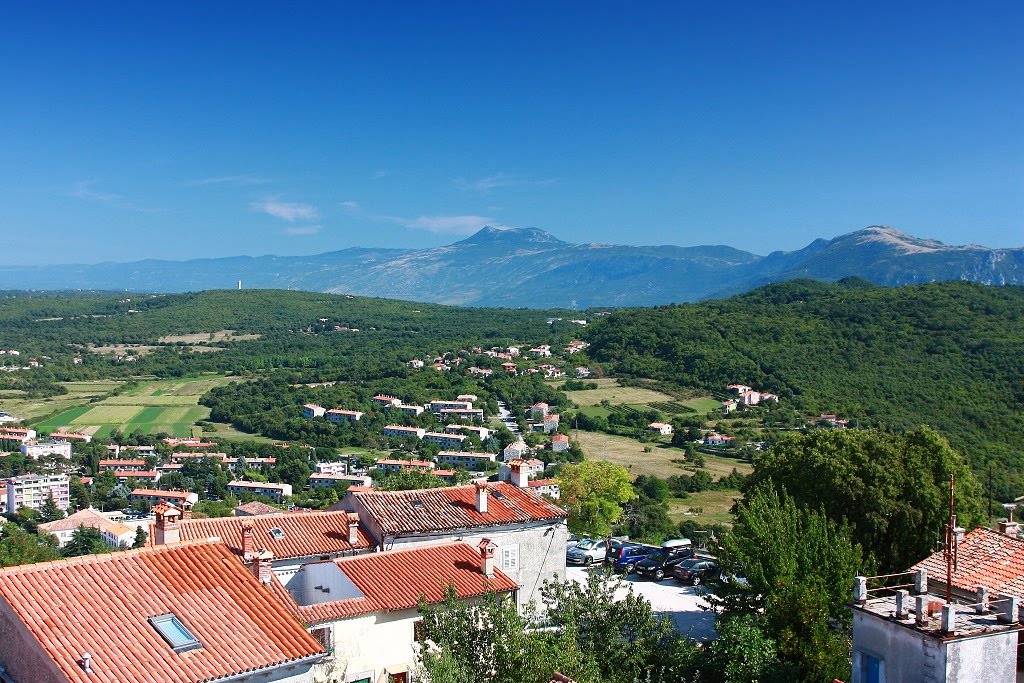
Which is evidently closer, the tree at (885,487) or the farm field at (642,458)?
the tree at (885,487)

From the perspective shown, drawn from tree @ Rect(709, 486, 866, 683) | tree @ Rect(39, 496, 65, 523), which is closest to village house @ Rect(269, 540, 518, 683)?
tree @ Rect(709, 486, 866, 683)

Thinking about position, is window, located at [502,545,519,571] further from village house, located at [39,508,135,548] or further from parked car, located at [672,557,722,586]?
village house, located at [39,508,135,548]

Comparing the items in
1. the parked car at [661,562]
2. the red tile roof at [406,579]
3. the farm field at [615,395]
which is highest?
the red tile roof at [406,579]

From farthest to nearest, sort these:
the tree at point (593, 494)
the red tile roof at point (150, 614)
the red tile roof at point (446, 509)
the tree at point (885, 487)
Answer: the tree at point (593, 494)
the tree at point (885, 487)
the red tile roof at point (446, 509)
the red tile roof at point (150, 614)

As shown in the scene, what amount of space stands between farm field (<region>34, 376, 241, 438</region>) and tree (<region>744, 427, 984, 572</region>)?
3492 inches

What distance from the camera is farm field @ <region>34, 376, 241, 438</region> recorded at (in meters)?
100

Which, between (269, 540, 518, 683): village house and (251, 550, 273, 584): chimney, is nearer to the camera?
(251, 550, 273, 584): chimney

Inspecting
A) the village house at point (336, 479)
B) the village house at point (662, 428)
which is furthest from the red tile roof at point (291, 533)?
the village house at point (662, 428)

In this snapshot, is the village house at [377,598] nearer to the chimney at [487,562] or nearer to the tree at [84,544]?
the chimney at [487,562]

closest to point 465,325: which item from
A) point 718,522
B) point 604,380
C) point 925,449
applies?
point 604,380

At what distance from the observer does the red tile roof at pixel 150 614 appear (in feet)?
30.5

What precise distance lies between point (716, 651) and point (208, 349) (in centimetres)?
16004

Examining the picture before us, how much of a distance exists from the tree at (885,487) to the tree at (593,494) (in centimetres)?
928

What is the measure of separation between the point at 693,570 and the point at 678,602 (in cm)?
222
